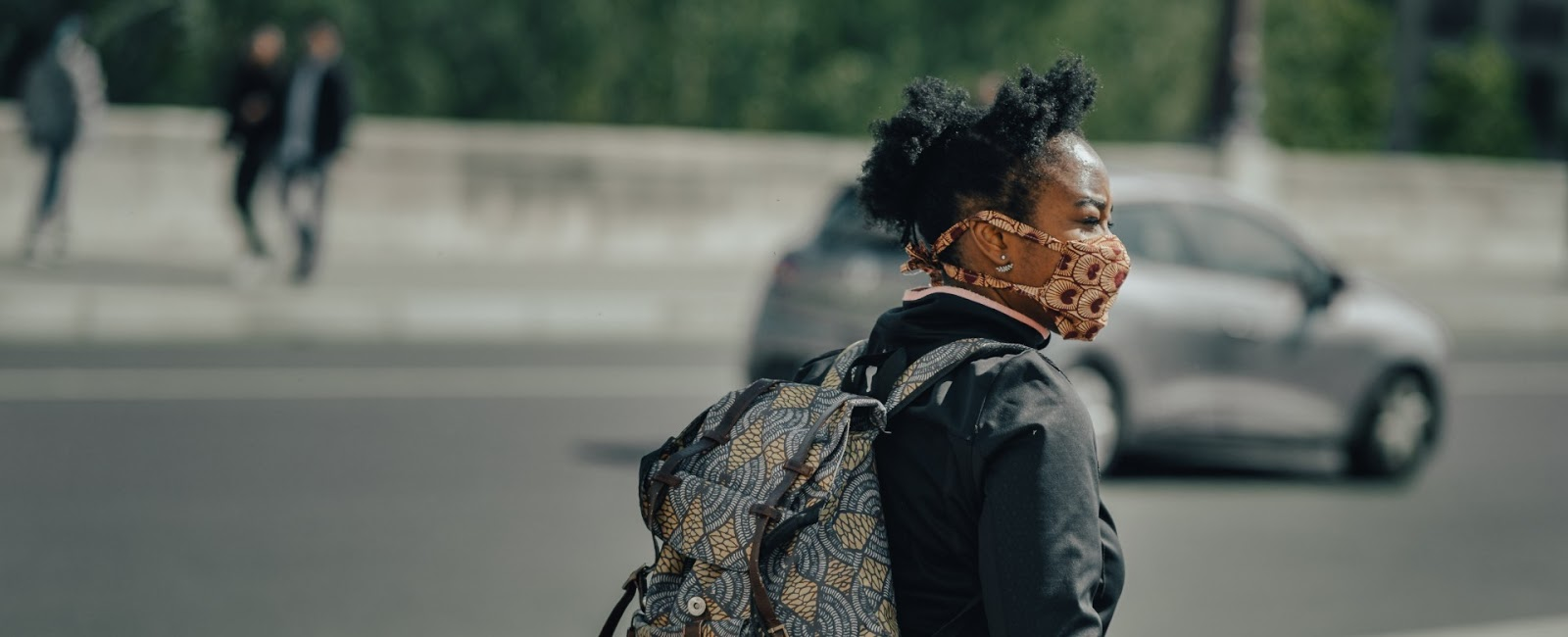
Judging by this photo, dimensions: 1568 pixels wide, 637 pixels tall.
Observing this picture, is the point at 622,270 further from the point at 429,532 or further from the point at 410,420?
the point at 429,532

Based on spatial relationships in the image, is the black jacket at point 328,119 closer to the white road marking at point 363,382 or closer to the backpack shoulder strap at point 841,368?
the white road marking at point 363,382

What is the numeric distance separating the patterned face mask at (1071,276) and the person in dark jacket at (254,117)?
13461 mm

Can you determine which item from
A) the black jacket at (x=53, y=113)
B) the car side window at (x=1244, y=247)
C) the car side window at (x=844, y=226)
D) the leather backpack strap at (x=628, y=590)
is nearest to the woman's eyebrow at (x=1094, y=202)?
the leather backpack strap at (x=628, y=590)

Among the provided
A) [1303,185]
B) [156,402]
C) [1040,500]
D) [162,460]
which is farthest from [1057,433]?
[1303,185]

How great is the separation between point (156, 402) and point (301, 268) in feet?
16.4

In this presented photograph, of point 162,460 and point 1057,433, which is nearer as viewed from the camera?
point 1057,433

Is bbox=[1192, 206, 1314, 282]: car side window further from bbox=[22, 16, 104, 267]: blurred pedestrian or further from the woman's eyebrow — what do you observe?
bbox=[22, 16, 104, 267]: blurred pedestrian

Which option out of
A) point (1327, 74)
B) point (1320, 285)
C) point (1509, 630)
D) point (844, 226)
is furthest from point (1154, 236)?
point (1327, 74)

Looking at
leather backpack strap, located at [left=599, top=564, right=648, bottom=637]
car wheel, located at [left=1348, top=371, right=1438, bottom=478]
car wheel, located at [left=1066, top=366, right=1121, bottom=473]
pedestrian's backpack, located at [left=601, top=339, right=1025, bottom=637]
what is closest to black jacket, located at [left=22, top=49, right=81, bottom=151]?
car wheel, located at [left=1066, top=366, right=1121, bottom=473]

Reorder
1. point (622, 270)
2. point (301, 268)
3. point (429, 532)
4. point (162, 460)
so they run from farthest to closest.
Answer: point (622, 270)
point (301, 268)
point (162, 460)
point (429, 532)

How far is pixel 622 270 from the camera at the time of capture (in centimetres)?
1867

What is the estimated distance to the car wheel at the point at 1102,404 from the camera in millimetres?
9008

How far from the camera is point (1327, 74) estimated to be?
5466 cm

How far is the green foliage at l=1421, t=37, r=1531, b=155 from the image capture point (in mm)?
44781
